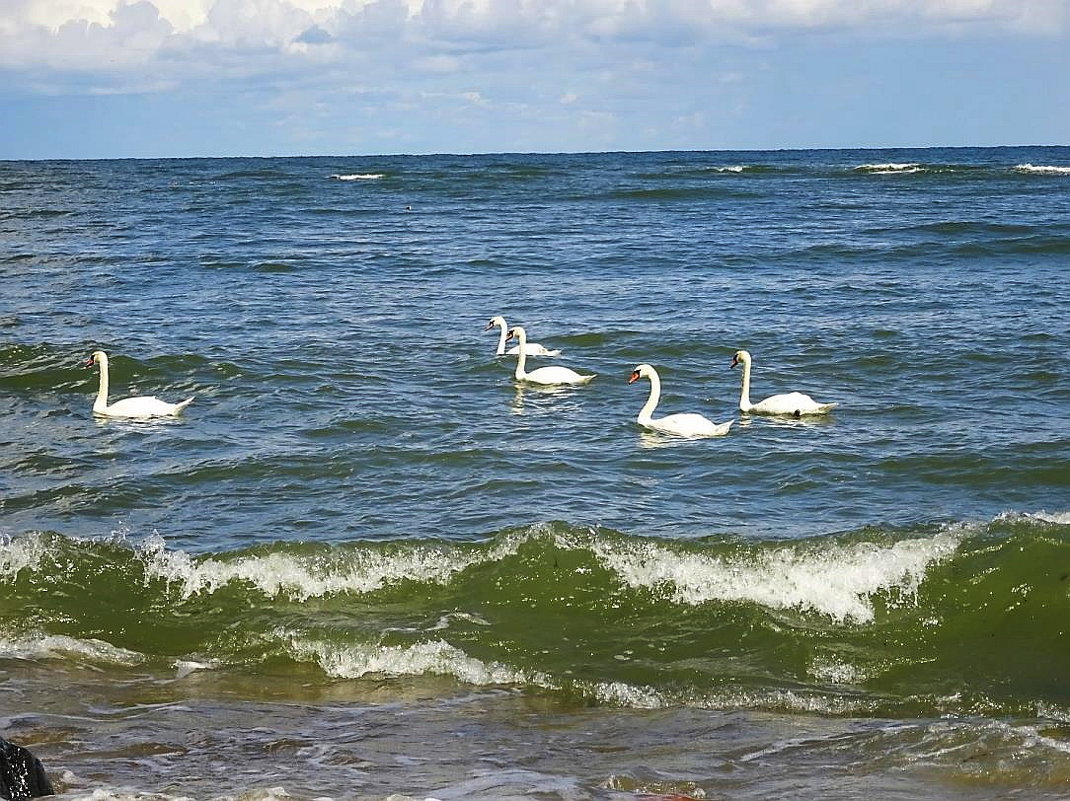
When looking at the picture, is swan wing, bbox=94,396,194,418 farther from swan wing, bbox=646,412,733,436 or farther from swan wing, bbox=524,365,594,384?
swan wing, bbox=646,412,733,436

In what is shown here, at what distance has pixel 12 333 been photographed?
17828 mm

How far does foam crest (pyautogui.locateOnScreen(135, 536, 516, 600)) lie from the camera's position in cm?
882

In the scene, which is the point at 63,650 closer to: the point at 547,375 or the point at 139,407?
the point at 139,407

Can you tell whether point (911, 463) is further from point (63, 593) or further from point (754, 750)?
point (63, 593)

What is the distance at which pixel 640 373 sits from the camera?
1474 cm

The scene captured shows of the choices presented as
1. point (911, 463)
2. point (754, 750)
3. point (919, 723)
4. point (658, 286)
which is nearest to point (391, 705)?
point (754, 750)

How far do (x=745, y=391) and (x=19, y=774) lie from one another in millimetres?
9948

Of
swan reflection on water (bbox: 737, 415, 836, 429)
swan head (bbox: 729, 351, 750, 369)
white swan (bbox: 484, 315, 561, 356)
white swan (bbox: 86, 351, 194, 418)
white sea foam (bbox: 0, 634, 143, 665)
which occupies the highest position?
swan head (bbox: 729, 351, 750, 369)

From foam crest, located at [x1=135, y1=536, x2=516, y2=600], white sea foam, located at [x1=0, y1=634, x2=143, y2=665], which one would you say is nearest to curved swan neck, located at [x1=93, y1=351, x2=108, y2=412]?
foam crest, located at [x1=135, y1=536, x2=516, y2=600]

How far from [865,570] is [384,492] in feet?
12.6

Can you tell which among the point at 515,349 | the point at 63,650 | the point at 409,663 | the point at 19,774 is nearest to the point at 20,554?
the point at 63,650

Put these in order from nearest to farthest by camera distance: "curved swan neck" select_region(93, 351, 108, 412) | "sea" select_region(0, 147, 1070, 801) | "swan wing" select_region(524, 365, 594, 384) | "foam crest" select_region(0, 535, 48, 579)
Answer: "sea" select_region(0, 147, 1070, 801), "foam crest" select_region(0, 535, 48, 579), "curved swan neck" select_region(93, 351, 108, 412), "swan wing" select_region(524, 365, 594, 384)

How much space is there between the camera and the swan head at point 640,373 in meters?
14.4

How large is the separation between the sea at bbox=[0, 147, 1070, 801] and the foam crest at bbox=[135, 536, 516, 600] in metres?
0.03
